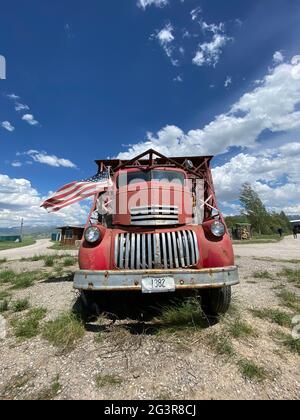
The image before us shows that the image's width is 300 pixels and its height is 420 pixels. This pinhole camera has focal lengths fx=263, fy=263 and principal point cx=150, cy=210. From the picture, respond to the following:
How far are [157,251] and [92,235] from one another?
3.24 ft

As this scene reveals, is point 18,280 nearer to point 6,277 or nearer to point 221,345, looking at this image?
point 6,277

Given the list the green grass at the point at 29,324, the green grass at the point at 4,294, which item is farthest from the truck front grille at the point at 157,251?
the green grass at the point at 4,294

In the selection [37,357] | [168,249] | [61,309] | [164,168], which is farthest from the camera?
[164,168]

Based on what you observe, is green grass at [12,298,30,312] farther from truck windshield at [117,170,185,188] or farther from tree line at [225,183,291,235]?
tree line at [225,183,291,235]

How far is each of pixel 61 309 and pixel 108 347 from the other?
1832mm

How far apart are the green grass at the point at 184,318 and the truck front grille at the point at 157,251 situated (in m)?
0.65

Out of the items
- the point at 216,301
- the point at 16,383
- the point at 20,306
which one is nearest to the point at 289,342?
the point at 216,301

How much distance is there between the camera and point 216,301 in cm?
379

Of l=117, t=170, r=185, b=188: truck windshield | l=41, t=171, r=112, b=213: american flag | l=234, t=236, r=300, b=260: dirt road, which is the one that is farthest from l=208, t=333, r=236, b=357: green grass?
l=234, t=236, r=300, b=260: dirt road

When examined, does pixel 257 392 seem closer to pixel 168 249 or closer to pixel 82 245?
pixel 168 249

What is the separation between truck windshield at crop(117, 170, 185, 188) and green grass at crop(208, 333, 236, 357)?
3.12 m
